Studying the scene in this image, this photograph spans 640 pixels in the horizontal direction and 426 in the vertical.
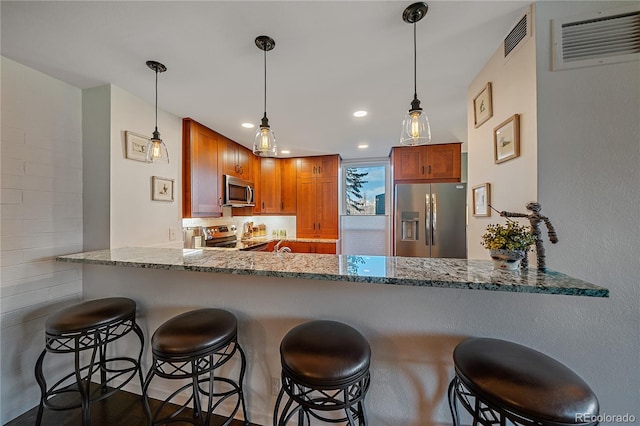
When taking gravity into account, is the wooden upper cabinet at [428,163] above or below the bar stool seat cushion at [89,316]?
above

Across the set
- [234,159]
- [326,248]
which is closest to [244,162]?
[234,159]

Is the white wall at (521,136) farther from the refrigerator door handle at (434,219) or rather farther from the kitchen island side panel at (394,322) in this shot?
the refrigerator door handle at (434,219)

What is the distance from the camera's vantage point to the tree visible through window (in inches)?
177

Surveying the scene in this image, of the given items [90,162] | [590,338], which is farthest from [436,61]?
[90,162]

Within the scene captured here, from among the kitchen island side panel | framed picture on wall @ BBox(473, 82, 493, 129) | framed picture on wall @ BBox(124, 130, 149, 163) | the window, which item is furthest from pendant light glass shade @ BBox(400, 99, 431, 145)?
the window

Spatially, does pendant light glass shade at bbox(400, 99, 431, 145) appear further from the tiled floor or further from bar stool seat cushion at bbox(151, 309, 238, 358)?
the tiled floor

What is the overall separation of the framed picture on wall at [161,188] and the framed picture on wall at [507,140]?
279 centimetres

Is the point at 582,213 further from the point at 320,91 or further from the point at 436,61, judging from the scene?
the point at 320,91

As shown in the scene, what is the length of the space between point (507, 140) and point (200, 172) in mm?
2859

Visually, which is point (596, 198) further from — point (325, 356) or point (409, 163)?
point (409, 163)

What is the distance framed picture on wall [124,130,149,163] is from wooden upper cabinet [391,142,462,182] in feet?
10.5

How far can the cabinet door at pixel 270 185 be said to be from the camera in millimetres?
4348

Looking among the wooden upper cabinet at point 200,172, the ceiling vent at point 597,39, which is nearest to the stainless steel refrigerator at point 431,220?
the ceiling vent at point 597,39

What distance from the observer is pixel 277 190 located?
440 cm
